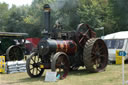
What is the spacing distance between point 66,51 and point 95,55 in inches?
61.7

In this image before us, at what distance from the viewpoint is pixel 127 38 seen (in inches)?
645

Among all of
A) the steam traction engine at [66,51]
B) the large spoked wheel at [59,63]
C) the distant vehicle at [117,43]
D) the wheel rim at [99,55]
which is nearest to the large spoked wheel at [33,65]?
the steam traction engine at [66,51]

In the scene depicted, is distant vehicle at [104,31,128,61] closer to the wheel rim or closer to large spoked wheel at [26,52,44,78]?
the wheel rim

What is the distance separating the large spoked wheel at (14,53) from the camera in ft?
52.5

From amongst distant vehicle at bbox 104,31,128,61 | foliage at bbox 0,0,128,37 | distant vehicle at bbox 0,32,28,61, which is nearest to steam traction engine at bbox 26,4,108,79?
foliage at bbox 0,0,128,37

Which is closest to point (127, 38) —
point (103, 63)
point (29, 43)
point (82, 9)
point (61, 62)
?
point (103, 63)

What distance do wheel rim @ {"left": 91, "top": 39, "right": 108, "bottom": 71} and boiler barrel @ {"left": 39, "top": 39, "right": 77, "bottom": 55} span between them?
3.68ft

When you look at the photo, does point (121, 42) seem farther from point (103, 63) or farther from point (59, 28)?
point (59, 28)

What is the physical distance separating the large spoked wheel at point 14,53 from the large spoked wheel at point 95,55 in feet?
20.5

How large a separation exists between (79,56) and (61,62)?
1.92m

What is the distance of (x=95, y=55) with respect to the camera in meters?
11.8

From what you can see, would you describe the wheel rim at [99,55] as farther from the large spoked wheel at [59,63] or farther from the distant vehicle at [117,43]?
the distant vehicle at [117,43]

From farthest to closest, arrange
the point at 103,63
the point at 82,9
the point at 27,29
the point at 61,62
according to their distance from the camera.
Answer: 1. the point at 27,29
2. the point at 82,9
3. the point at 103,63
4. the point at 61,62

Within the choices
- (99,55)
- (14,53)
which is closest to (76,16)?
(14,53)
